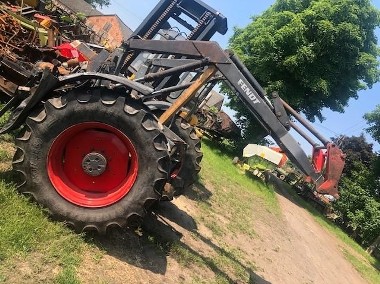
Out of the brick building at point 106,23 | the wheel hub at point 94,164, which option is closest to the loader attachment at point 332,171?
the wheel hub at point 94,164

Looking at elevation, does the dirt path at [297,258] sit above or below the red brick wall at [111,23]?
above

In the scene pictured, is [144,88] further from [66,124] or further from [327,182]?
[327,182]

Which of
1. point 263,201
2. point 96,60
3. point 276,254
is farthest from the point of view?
point 263,201

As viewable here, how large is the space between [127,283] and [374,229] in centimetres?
1869

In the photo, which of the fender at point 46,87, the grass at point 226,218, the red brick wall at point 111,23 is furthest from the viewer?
the red brick wall at point 111,23

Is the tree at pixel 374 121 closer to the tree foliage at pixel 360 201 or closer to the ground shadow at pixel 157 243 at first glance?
the tree foliage at pixel 360 201

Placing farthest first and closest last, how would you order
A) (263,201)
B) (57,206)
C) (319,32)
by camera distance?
(319,32)
(263,201)
(57,206)

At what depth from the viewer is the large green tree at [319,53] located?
18.9 m

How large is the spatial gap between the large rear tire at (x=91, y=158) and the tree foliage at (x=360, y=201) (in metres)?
18.3

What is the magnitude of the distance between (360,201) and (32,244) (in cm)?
2023

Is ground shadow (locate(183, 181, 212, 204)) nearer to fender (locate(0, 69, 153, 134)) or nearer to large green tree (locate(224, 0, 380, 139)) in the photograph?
fender (locate(0, 69, 153, 134))

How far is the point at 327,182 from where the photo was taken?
4445 millimetres

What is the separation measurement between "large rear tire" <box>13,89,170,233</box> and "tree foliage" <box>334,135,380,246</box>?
18.3 meters

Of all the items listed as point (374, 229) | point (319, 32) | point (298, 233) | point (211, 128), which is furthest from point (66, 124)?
point (374, 229)
